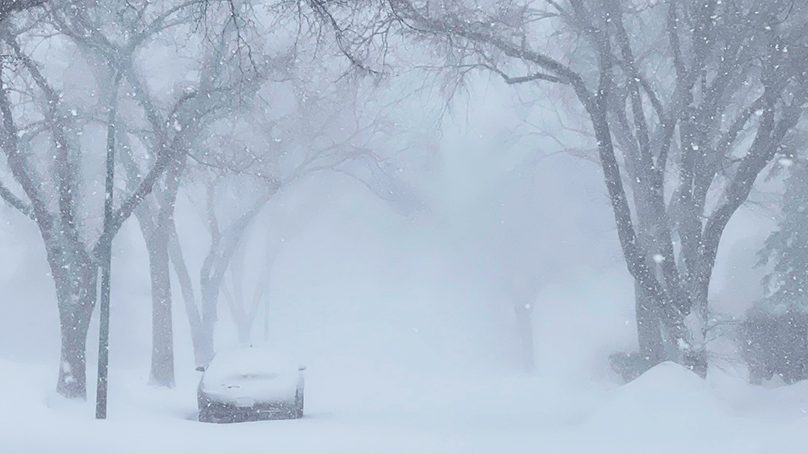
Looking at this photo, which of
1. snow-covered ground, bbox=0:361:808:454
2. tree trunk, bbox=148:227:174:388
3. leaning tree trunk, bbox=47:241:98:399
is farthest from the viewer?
tree trunk, bbox=148:227:174:388

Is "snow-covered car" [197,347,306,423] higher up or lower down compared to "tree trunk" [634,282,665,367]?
lower down

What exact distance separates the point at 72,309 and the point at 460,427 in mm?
6697

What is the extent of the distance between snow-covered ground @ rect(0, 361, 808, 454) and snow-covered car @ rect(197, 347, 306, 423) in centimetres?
69

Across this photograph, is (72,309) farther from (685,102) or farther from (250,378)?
(685,102)

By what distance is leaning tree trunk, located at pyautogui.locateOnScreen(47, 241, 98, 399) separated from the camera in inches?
493

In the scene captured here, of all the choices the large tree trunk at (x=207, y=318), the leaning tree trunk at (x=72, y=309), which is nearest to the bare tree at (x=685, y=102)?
the leaning tree trunk at (x=72, y=309)

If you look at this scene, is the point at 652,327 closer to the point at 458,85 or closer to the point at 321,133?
the point at 458,85

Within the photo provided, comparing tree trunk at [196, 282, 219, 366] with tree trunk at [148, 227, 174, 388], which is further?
tree trunk at [196, 282, 219, 366]

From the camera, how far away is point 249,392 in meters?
12.8

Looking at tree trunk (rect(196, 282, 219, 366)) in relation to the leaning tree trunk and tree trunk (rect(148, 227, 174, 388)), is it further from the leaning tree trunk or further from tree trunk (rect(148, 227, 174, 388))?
the leaning tree trunk

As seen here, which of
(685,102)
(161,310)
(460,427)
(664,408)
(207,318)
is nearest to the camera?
(664,408)

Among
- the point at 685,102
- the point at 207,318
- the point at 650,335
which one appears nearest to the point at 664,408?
the point at 650,335

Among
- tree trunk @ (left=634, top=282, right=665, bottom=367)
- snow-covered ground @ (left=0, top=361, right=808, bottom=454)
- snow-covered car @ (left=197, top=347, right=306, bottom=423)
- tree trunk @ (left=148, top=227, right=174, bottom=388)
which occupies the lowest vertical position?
snow-covered ground @ (left=0, top=361, right=808, bottom=454)

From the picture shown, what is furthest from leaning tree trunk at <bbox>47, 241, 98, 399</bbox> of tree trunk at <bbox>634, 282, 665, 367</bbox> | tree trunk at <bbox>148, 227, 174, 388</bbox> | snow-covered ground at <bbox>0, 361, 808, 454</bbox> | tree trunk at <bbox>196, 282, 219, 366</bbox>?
tree trunk at <bbox>634, 282, 665, 367</bbox>
